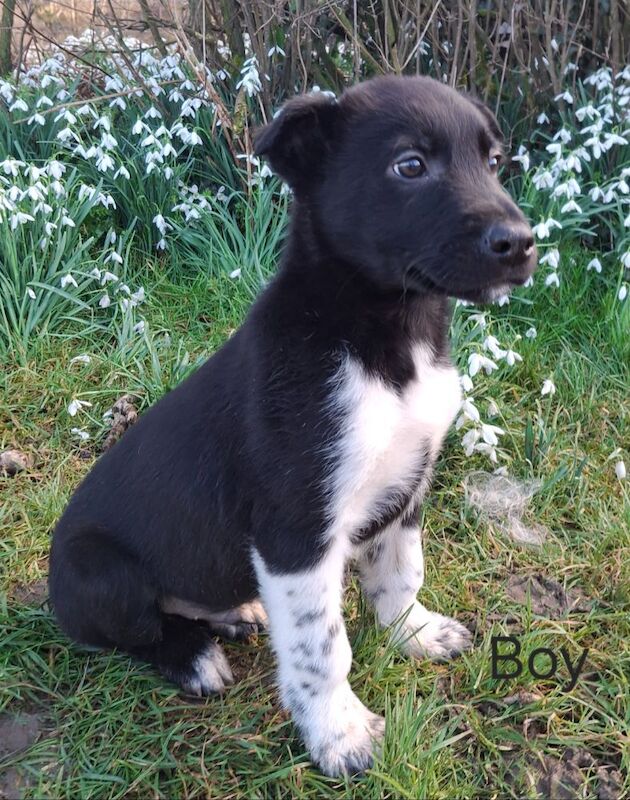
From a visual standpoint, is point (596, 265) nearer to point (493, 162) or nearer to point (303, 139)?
point (493, 162)

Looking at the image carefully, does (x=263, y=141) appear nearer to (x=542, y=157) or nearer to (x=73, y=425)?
(x=73, y=425)

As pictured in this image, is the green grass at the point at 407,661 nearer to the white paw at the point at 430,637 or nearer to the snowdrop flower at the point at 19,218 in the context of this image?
the white paw at the point at 430,637

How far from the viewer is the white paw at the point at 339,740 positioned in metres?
A: 2.25

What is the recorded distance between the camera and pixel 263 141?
2047 millimetres

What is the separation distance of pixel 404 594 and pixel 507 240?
1244 millimetres

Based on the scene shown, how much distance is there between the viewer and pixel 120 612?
8.11ft

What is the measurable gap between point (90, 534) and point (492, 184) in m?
1.52

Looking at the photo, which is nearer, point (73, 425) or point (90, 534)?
point (90, 534)

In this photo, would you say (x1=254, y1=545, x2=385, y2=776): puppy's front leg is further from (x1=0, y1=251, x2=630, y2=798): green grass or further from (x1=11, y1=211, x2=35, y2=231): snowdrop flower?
(x1=11, y1=211, x2=35, y2=231): snowdrop flower

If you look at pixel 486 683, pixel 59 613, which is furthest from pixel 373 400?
pixel 59 613

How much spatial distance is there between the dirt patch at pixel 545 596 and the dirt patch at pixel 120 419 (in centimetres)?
176

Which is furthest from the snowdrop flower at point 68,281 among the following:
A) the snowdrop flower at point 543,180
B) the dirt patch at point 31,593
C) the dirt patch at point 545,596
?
the dirt patch at point 545,596

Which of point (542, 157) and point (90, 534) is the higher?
→ point (90, 534)

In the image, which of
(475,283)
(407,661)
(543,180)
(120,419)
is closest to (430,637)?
(407,661)
